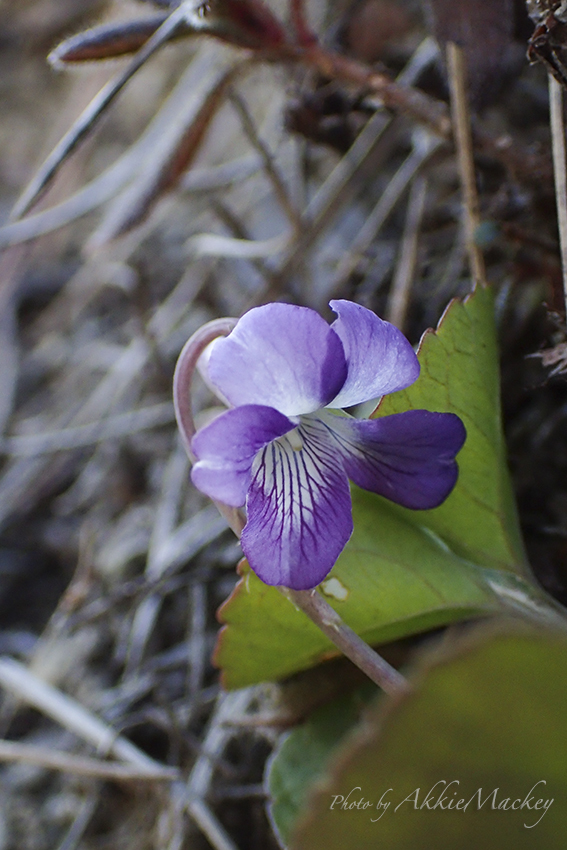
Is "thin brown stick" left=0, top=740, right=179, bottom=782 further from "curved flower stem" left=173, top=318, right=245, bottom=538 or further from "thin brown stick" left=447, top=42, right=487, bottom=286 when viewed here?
"thin brown stick" left=447, top=42, right=487, bottom=286

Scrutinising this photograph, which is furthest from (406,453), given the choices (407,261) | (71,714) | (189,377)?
(71,714)

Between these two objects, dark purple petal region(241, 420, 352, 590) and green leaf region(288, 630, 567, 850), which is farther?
dark purple petal region(241, 420, 352, 590)

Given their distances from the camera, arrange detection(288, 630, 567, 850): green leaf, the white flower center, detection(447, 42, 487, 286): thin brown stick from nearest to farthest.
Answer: detection(288, 630, 567, 850): green leaf → the white flower center → detection(447, 42, 487, 286): thin brown stick

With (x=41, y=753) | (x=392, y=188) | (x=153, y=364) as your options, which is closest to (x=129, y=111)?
(x=153, y=364)

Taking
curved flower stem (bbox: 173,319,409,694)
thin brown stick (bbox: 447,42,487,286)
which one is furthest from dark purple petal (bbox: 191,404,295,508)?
thin brown stick (bbox: 447,42,487,286)

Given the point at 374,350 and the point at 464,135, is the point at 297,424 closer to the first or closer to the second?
the point at 374,350

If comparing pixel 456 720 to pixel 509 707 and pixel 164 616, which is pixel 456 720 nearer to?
pixel 509 707
